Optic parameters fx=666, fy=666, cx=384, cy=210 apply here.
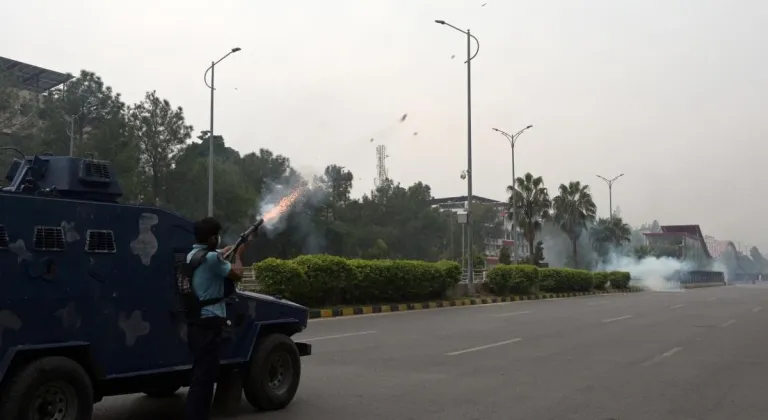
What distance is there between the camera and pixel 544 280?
1542 inches

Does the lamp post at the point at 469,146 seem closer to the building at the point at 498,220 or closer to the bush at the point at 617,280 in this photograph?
the bush at the point at 617,280

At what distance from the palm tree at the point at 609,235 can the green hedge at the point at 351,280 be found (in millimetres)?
65751

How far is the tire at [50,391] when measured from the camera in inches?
174

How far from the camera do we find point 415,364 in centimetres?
970

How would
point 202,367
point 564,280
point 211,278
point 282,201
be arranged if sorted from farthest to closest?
1. point 564,280
2. point 282,201
3. point 211,278
4. point 202,367

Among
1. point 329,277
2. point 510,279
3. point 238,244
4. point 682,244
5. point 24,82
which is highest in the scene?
point 24,82

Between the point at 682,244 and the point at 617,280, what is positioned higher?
the point at 682,244

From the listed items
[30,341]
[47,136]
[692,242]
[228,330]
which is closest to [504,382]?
[228,330]

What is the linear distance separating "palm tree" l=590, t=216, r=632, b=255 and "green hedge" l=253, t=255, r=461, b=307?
65.8 metres

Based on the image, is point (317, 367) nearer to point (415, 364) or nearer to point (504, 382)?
point (415, 364)

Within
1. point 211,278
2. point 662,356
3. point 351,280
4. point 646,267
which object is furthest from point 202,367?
point 646,267

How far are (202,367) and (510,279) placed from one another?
29.1 metres

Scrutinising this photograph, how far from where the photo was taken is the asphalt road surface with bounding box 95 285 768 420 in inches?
260

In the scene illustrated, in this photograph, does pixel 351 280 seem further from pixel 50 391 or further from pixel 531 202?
pixel 531 202
